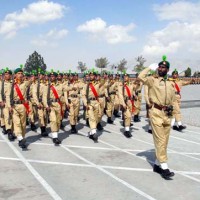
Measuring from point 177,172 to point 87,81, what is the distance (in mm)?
5039

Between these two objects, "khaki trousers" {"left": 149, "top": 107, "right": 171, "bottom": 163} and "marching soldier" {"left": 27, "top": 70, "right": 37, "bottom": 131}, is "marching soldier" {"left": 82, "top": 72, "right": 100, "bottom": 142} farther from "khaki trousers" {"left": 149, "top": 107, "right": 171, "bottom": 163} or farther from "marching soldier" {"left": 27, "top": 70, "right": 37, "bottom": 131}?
"khaki trousers" {"left": 149, "top": 107, "right": 171, "bottom": 163}

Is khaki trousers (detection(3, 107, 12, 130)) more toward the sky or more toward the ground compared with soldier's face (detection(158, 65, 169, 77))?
more toward the ground

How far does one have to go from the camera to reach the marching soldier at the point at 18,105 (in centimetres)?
928

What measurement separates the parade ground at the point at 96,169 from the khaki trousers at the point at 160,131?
47cm

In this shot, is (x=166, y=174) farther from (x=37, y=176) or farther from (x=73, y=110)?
(x=73, y=110)

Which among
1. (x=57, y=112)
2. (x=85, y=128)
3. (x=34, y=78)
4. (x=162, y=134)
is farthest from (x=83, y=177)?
(x=34, y=78)

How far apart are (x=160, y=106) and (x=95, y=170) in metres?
1.95

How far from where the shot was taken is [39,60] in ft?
263

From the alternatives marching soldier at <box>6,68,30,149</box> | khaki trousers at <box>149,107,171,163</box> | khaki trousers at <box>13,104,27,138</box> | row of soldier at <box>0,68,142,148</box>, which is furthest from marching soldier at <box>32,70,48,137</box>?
khaki trousers at <box>149,107,171,163</box>

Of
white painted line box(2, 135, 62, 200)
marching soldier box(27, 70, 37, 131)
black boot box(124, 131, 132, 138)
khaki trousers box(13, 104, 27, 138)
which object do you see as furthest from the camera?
marching soldier box(27, 70, 37, 131)

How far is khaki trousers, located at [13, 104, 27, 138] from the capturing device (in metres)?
9.27

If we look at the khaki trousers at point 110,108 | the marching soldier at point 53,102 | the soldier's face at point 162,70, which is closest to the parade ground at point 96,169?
the marching soldier at point 53,102

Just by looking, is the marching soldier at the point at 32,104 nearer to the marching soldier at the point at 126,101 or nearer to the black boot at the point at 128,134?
the marching soldier at the point at 126,101

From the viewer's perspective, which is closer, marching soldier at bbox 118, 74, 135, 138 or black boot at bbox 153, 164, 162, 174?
black boot at bbox 153, 164, 162, 174
